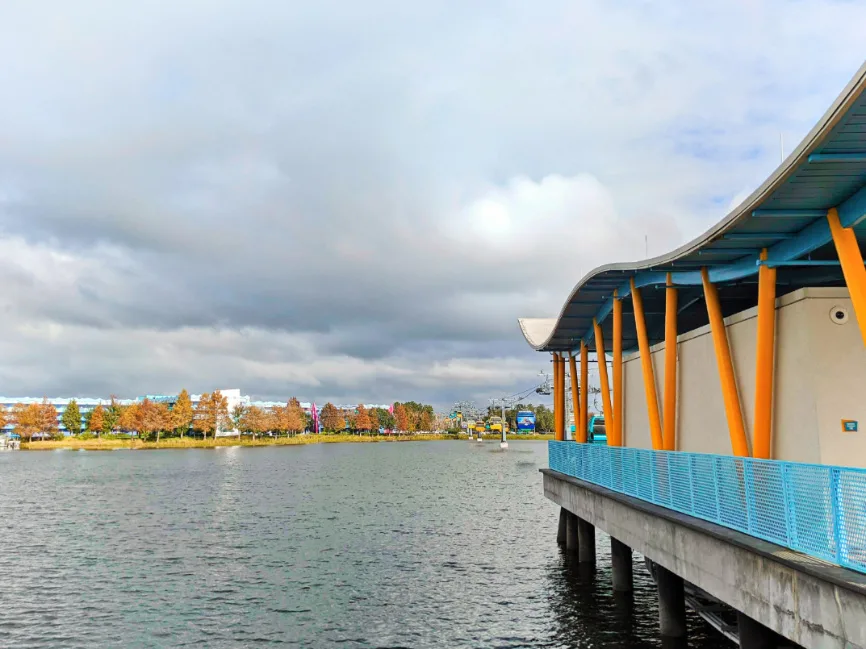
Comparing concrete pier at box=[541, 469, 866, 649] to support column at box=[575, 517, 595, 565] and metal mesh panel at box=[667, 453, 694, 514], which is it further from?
support column at box=[575, 517, 595, 565]

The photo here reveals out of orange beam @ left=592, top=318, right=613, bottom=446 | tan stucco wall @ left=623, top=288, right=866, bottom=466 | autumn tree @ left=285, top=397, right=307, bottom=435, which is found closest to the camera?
tan stucco wall @ left=623, top=288, right=866, bottom=466

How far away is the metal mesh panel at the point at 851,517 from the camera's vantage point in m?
7.86

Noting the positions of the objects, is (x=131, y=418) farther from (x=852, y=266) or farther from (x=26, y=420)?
(x=852, y=266)

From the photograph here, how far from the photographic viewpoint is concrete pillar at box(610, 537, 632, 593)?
20047 mm

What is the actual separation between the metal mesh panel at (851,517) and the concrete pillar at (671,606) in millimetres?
7605

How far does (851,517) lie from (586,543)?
1734 cm

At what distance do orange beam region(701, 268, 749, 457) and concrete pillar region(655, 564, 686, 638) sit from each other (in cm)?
358

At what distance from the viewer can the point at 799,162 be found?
9547 mm

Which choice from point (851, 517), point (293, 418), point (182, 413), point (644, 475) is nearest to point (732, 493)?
point (851, 517)

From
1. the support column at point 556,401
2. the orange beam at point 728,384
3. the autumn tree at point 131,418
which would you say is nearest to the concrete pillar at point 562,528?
the support column at point 556,401

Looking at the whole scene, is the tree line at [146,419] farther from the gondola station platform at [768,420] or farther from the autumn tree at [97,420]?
the gondola station platform at [768,420]

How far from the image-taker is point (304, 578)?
23297mm

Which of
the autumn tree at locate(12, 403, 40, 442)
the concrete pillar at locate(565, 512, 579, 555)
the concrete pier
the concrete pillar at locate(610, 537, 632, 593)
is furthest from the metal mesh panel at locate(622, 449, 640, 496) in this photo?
the autumn tree at locate(12, 403, 40, 442)

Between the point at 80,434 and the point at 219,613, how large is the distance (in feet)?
540
